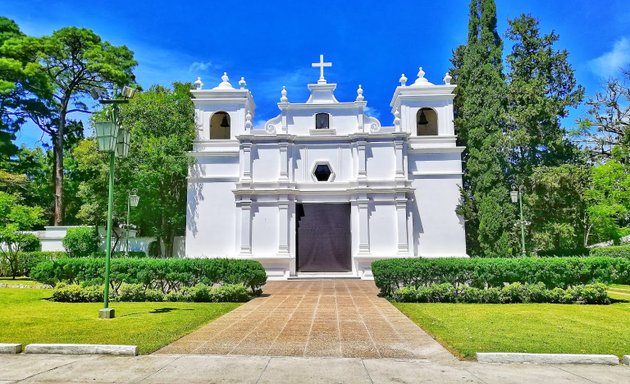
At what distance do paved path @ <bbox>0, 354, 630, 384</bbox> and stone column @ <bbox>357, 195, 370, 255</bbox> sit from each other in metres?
18.0

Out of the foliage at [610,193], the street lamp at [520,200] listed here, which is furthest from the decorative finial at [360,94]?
the foliage at [610,193]

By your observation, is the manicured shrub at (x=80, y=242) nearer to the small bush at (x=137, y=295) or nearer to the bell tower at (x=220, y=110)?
the bell tower at (x=220, y=110)

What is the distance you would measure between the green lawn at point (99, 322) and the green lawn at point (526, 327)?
16.1ft

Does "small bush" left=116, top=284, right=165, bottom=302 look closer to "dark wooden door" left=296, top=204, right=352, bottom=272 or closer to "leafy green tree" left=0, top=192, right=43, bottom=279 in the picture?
"dark wooden door" left=296, top=204, right=352, bottom=272

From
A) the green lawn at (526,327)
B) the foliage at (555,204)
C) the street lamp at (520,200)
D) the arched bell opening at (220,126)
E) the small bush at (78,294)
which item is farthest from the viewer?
the arched bell opening at (220,126)

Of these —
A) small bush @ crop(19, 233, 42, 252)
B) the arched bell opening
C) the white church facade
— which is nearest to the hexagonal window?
the white church facade

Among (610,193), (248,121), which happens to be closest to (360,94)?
(248,121)

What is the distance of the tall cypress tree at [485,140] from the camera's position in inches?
959

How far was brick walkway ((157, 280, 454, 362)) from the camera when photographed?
23.0 ft

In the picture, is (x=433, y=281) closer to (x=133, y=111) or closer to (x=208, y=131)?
(x=208, y=131)

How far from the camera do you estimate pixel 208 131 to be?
27312 mm

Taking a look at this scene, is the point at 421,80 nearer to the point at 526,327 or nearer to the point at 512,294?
the point at 512,294

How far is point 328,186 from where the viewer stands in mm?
25797

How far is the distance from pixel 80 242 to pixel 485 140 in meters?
24.9
